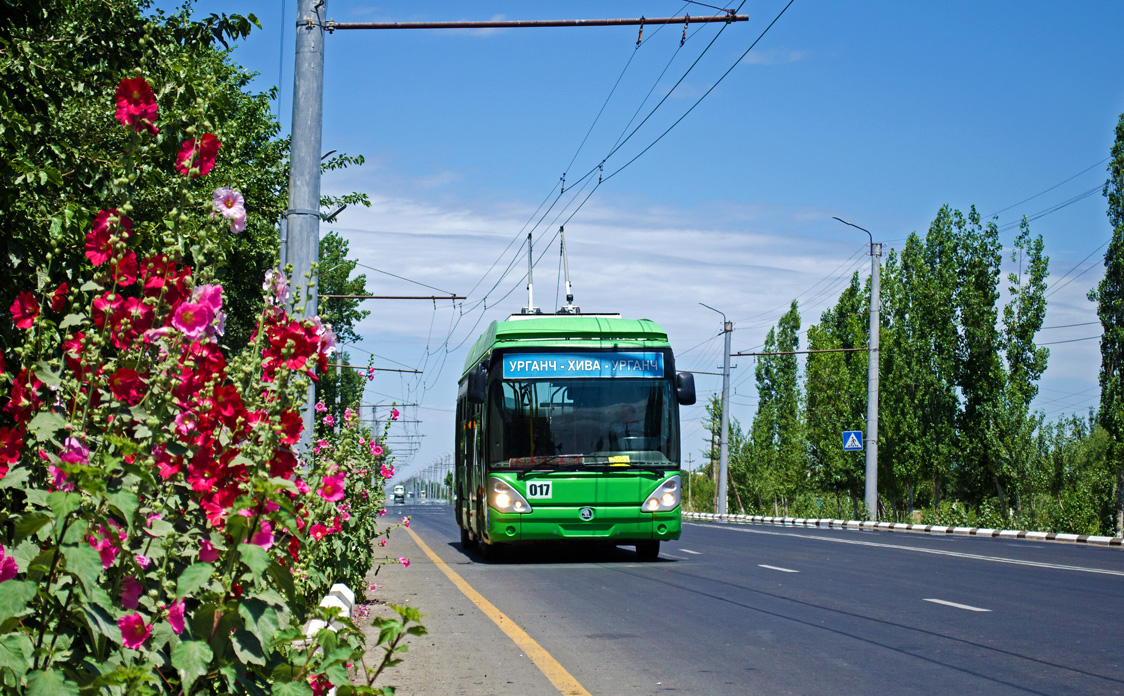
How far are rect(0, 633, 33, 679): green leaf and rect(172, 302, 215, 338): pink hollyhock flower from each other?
107 centimetres

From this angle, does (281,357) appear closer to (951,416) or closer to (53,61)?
(53,61)

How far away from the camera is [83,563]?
312 cm

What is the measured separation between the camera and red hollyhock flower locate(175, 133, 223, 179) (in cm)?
410

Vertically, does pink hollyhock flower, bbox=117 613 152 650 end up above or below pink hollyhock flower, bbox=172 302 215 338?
below

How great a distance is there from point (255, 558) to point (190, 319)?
0.94 m

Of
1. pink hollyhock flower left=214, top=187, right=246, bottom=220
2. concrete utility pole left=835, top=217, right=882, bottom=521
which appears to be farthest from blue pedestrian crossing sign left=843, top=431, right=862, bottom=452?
pink hollyhock flower left=214, top=187, right=246, bottom=220

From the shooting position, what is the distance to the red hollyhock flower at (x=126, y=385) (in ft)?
12.2

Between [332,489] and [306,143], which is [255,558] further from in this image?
[306,143]

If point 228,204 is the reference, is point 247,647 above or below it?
below

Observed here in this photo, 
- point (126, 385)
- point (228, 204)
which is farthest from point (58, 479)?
point (228, 204)

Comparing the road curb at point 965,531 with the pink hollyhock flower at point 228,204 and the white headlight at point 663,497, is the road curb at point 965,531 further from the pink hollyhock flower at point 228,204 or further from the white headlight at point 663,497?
the pink hollyhock flower at point 228,204

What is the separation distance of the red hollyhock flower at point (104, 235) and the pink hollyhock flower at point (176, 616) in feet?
3.94

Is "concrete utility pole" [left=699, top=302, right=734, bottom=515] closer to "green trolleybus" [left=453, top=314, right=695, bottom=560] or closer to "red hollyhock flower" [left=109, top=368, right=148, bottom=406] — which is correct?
"green trolleybus" [left=453, top=314, right=695, bottom=560]

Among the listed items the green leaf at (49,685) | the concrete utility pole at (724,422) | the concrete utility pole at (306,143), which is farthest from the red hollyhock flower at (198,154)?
the concrete utility pole at (724,422)
